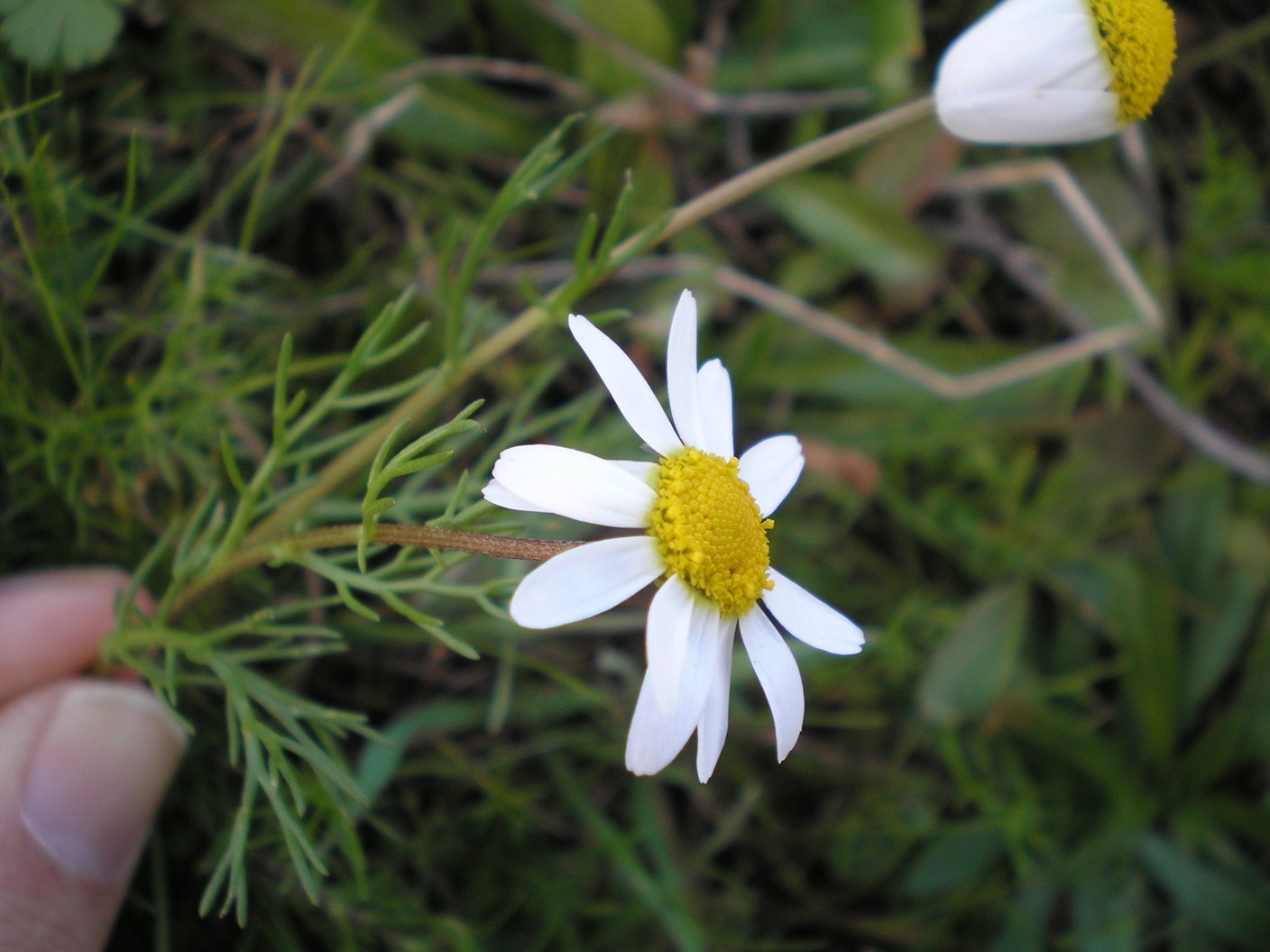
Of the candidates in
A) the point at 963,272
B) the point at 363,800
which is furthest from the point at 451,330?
the point at 963,272

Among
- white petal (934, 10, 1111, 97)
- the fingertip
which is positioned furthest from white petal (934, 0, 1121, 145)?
the fingertip

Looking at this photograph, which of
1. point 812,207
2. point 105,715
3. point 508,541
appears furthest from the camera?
point 812,207

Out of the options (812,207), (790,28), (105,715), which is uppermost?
(790,28)

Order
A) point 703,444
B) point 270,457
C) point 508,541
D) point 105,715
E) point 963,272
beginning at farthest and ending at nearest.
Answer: point 963,272
point 105,715
point 270,457
point 703,444
point 508,541

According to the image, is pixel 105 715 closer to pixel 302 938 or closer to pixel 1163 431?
pixel 302 938

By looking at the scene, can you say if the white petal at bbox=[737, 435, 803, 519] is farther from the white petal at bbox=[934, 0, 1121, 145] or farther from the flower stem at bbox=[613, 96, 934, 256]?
the white petal at bbox=[934, 0, 1121, 145]

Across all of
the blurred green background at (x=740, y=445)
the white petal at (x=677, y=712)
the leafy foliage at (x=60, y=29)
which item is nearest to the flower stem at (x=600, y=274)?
the blurred green background at (x=740, y=445)

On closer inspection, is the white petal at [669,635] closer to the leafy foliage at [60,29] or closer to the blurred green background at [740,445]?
the blurred green background at [740,445]
